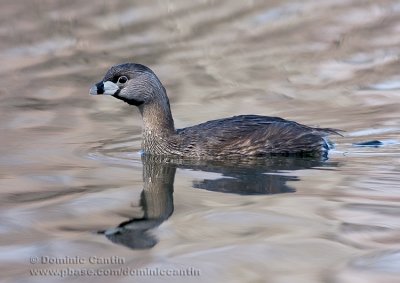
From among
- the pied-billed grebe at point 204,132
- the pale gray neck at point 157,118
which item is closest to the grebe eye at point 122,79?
the pied-billed grebe at point 204,132

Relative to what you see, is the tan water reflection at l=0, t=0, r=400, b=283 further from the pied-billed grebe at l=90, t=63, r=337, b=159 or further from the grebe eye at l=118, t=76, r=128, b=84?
the grebe eye at l=118, t=76, r=128, b=84

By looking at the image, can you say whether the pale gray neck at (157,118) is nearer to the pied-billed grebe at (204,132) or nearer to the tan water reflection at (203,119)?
the pied-billed grebe at (204,132)

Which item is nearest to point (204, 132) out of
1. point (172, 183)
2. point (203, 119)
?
point (172, 183)

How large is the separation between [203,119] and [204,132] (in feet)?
6.43

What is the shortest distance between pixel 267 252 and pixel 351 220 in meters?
0.88

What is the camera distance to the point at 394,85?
12977mm

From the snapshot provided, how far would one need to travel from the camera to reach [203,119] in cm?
1123

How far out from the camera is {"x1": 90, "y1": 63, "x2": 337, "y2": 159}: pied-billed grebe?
9.15 meters

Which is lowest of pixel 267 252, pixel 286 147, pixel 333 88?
pixel 267 252

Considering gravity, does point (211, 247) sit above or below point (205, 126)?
below

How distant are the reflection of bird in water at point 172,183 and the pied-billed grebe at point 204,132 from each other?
151 millimetres

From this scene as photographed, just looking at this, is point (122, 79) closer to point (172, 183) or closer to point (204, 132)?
point (204, 132)

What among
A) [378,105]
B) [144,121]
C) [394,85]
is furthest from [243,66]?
[144,121]

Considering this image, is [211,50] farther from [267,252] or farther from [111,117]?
[267,252]
